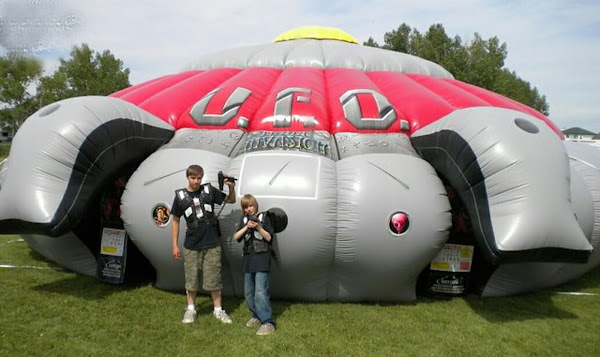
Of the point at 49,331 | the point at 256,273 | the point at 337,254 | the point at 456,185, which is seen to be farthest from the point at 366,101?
the point at 49,331

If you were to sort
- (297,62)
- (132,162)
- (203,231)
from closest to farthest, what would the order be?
(203,231) → (132,162) → (297,62)

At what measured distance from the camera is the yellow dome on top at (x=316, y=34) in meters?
7.12

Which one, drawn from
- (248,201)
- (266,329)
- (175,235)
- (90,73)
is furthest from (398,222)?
(90,73)

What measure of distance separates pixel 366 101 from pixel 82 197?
2.66 meters

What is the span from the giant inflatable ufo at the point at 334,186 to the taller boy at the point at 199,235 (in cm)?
25

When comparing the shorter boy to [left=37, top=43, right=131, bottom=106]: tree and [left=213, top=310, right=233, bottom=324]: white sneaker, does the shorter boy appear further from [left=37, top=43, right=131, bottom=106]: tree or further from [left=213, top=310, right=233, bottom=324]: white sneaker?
[left=37, top=43, right=131, bottom=106]: tree

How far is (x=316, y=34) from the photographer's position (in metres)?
7.14

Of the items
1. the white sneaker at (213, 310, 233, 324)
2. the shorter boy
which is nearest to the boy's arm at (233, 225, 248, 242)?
the shorter boy

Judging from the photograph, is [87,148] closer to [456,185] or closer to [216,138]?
[216,138]

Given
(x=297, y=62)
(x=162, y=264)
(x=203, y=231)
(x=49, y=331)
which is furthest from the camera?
(x=297, y=62)

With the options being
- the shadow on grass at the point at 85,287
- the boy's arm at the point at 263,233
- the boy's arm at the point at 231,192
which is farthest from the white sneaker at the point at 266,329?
the shadow on grass at the point at 85,287

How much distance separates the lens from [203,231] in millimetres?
3455

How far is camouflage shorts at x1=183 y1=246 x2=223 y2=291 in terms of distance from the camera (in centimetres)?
347

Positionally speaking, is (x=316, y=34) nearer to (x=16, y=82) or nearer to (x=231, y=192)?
(x=231, y=192)
